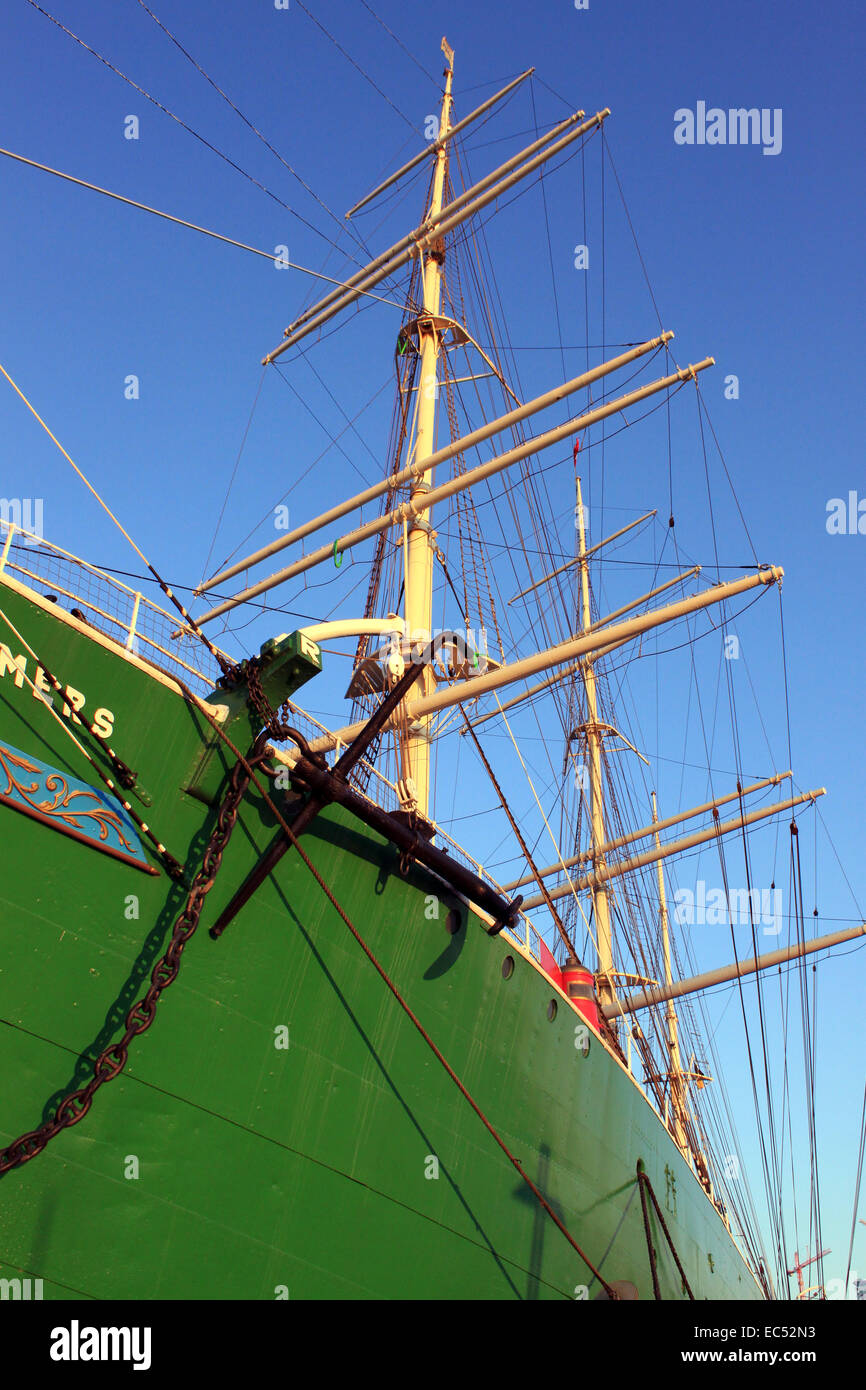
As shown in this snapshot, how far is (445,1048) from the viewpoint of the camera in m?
10.2

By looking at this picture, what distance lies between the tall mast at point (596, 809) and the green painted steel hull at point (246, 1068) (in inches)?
512

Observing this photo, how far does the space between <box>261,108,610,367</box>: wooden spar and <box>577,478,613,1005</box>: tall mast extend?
7.50 metres

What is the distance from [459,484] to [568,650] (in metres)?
3.37

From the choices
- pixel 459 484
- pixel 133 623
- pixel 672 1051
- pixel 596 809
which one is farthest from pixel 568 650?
pixel 672 1051

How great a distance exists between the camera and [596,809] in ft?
95.3

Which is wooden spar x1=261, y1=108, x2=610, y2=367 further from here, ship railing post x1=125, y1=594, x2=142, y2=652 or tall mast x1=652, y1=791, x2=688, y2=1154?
tall mast x1=652, y1=791, x2=688, y2=1154

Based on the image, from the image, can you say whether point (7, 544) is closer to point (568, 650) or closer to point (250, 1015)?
point (250, 1015)

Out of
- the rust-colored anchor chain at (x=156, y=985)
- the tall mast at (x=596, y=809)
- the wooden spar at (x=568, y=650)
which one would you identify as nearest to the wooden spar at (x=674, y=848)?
the tall mast at (x=596, y=809)

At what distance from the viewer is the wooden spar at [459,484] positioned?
1661cm

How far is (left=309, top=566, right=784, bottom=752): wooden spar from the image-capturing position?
A: 1481cm

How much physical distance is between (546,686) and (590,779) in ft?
26.2

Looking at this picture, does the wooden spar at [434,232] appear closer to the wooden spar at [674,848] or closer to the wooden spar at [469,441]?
the wooden spar at [469,441]

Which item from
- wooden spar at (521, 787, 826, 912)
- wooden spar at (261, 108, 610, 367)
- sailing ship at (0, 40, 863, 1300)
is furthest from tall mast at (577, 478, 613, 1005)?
sailing ship at (0, 40, 863, 1300)
